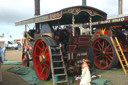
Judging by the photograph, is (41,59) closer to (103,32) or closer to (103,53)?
(103,53)

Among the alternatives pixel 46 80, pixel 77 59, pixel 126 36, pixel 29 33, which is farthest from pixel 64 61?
pixel 126 36

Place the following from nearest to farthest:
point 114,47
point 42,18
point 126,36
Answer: point 42,18
point 114,47
point 126,36

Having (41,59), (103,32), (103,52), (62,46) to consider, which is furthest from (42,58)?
(103,32)

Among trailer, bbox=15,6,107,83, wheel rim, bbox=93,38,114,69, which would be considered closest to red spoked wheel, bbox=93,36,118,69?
wheel rim, bbox=93,38,114,69

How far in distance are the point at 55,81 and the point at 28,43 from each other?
2.93 meters

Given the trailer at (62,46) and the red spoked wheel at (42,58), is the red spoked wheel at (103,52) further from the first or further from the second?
the red spoked wheel at (42,58)

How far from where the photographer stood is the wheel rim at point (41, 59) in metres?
5.47

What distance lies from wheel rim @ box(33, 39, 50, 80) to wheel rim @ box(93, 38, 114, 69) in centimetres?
304

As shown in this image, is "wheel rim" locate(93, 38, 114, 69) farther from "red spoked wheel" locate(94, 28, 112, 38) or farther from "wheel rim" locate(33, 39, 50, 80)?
"wheel rim" locate(33, 39, 50, 80)

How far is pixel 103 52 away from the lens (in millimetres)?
7512

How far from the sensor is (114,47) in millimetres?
6730

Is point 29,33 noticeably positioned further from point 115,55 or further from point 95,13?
point 115,55

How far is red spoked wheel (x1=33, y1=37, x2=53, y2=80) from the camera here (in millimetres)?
5344

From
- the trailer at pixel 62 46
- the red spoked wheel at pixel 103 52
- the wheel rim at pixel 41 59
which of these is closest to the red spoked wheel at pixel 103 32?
the red spoked wheel at pixel 103 52
